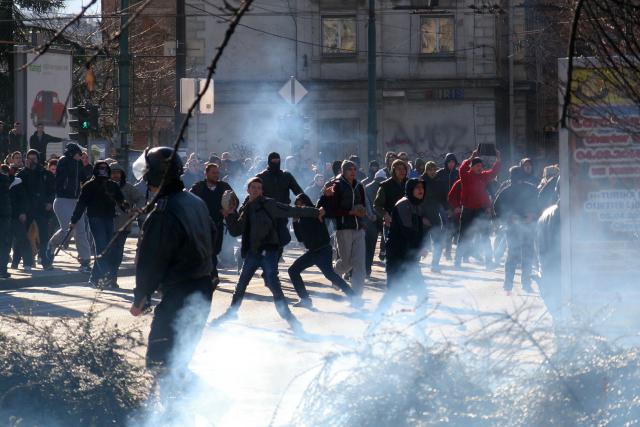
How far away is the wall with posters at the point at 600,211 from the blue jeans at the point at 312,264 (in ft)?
13.0

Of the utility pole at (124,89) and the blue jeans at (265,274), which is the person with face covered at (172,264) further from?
the utility pole at (124,89)

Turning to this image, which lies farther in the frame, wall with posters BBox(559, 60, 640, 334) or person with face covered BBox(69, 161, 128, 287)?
person with face covered BBox(69, 161, 128, 287)

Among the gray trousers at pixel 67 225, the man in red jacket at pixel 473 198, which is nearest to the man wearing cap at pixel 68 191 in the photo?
the gray trousers at pixel 67 225

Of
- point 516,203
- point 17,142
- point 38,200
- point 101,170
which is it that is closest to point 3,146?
point 17,142

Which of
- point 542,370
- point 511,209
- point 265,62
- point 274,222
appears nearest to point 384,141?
point 265,62

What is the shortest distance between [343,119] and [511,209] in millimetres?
26969

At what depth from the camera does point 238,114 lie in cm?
4281

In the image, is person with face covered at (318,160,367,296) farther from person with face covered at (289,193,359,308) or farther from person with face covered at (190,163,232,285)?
person with face covered at (190,163,232,285)

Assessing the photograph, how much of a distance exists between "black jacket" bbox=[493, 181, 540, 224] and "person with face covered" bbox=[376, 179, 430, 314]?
2871mm

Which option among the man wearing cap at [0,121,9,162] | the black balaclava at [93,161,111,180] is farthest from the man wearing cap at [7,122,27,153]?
the black balaclava at [93,161,111,180]

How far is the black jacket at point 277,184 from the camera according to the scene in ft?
53.5

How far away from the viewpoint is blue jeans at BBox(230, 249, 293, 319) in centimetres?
1252

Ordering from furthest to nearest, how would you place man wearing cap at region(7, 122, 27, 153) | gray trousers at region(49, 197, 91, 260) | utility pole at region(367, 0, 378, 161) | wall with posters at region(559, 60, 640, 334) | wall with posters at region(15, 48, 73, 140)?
utility pole at region(367, 0, 378, 161), wall with posters at region(15, 48, 73, 140), man wearing cap at region(7, 122, 27, 153), gray trousers at region(49, 197, 91, 260), wall with posters at region(559, 60, 640, 334)

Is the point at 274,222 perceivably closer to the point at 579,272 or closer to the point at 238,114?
the point at 579,272
